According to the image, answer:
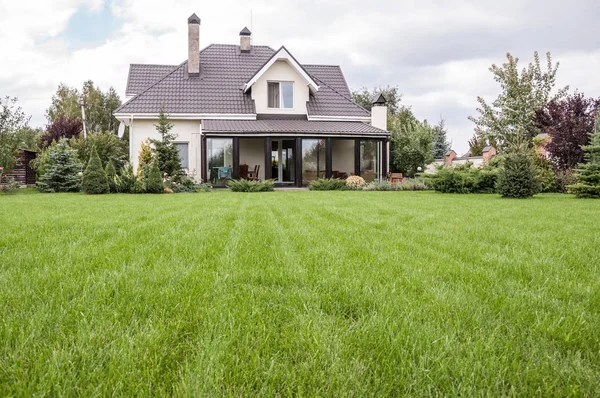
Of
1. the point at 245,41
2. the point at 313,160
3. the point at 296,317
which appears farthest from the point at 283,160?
the point at 296,317

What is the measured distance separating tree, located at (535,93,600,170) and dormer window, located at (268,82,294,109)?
12764 millimetres

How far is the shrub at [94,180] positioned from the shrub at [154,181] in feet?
4.50

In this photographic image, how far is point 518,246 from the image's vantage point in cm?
426

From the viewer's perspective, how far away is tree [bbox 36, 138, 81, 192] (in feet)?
49.6

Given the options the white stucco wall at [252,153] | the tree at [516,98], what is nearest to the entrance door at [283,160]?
the white stucco wall at [252,153]

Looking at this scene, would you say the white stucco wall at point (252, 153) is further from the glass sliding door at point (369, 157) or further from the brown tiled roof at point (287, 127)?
the glass sliding door at point (369, 157)

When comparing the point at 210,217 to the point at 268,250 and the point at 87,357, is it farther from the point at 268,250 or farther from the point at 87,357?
the point at 87,357

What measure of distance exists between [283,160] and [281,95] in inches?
141

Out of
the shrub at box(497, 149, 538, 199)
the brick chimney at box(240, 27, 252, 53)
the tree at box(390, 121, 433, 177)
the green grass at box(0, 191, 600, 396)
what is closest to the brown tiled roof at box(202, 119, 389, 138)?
the tree at box(390, 121, 433, 177)

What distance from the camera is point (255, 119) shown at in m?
20.8

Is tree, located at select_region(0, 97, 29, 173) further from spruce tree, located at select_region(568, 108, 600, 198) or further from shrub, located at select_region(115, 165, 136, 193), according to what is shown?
spruce tree, located at select_region(568, 108, 600, 198)

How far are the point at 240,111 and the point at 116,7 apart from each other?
23.9 ft

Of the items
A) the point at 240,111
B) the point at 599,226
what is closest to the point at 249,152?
the point at 240,111

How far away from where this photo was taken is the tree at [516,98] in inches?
1033
